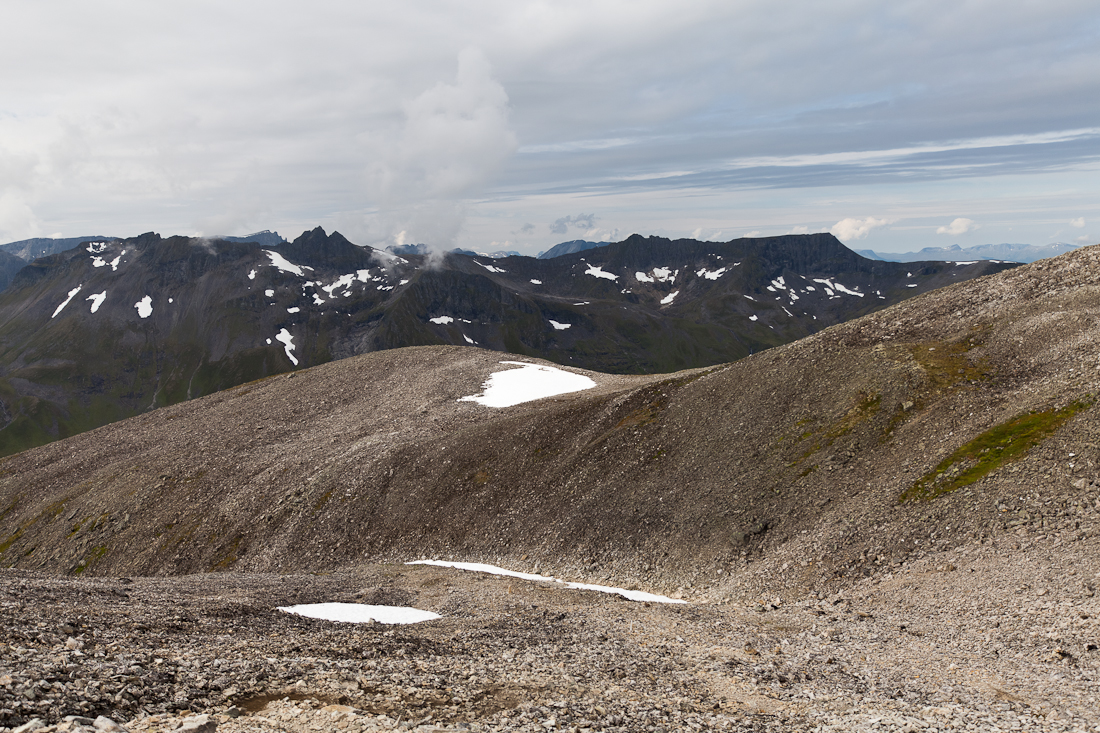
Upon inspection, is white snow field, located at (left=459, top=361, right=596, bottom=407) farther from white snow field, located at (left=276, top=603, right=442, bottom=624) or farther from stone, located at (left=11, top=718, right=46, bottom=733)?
stone, located at (left=11, top=718, right=46, bottom=733)

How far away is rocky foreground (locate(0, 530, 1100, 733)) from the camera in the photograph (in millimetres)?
14094

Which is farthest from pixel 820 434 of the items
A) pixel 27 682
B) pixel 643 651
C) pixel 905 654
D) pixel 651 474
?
pixel 27 682

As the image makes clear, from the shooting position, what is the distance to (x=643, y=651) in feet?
71.9

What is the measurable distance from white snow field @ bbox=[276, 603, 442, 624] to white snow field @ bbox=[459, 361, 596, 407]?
39.7 metres

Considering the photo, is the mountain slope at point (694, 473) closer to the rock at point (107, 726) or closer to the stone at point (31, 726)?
the rock at point (107, 726)

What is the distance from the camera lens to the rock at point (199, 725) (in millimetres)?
12111

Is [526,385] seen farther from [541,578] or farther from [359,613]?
[359,613]

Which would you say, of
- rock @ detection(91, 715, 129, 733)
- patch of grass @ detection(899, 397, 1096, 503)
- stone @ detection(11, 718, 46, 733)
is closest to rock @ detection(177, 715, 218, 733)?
rock @ detection(91, 715, 129, 733)

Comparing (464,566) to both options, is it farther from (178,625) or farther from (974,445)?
(974,445)

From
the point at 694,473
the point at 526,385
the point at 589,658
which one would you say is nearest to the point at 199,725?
the point at 589,658

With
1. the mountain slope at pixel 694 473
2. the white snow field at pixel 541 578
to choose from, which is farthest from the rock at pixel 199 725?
the mountain slope at pixel 694 473

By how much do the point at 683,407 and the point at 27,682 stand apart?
1683 inches

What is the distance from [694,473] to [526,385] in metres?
35.8

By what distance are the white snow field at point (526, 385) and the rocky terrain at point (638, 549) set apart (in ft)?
14.1
